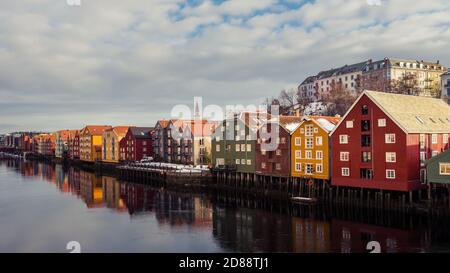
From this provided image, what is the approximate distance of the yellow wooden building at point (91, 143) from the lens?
114812 millimetres

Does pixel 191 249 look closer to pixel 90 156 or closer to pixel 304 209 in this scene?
pixel 304 209

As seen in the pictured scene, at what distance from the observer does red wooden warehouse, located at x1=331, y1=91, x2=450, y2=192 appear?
38906 millimetres

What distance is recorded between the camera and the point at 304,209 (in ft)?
139

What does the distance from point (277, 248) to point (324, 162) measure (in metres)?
21.0

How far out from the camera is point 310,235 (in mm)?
31562

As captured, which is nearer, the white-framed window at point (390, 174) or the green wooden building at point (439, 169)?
the green wooden building at point (439, 169)

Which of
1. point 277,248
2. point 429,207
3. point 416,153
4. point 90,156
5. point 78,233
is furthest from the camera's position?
point 90,156

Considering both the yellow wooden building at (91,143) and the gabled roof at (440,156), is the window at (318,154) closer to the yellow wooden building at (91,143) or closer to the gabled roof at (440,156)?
the gabled roof at (440,156)

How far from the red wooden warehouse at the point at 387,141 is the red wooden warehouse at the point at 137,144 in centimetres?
5748

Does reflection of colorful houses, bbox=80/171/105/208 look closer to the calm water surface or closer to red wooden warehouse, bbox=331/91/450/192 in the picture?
the calm water surface

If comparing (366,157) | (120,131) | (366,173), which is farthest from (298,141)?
(120,131)

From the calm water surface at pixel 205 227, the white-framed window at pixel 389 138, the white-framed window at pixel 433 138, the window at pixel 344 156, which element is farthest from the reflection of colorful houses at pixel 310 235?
the white-framed window at pixel 433 138

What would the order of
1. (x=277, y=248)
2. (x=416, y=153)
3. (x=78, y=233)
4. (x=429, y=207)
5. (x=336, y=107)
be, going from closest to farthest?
(x=277, y=248)
(x=78, y=233)
(x=429, y=207)
(x=416, y=153)
(x=336, y=107)

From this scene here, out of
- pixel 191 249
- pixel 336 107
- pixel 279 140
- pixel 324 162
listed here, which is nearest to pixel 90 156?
pixel 336 107
